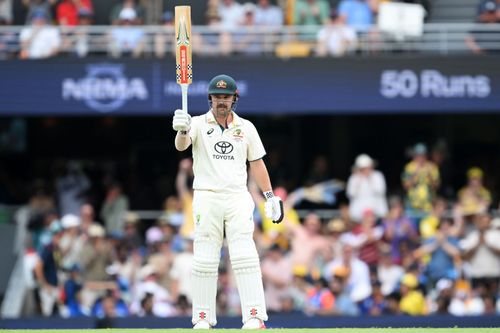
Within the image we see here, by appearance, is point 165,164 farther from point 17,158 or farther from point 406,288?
point 406,288

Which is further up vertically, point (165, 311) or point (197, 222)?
point (197, 222)

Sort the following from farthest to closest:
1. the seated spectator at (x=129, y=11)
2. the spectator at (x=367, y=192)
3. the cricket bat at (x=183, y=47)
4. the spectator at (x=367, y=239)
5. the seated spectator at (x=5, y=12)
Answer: the seated spectator at (x=5, y=12), the seated spectator at (x=129, y=11), the spectator at (x=367, y=192), the spectator at (x=367, y=239), the cricket bat at (x=183, y=47)

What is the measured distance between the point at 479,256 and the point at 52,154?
26.6 feet

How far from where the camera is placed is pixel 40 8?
20016 millimetres

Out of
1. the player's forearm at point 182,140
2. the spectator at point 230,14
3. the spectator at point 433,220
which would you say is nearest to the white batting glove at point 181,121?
the player's forearm at point 182,140

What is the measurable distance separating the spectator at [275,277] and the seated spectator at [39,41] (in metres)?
4.56

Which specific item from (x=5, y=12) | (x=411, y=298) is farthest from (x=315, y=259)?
(x=5, y=12)

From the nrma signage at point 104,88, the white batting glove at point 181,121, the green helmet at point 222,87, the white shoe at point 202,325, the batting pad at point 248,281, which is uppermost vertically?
the green helmet at point 222,87

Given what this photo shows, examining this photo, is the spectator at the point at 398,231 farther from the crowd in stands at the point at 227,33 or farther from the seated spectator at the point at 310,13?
the seated spectator at the point at 310,13

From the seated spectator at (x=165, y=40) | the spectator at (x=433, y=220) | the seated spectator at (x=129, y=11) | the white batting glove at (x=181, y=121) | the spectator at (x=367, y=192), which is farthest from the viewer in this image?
the seated spectator at (x=129, y=11)

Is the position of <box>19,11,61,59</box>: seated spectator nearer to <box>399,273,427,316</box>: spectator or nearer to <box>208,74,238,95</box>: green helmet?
<box>399,273,427,316</box>: spectator

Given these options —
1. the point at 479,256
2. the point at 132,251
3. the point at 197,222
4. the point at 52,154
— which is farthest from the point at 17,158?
the point at 197,222

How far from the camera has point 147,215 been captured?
19969mm

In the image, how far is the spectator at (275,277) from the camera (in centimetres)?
1742
